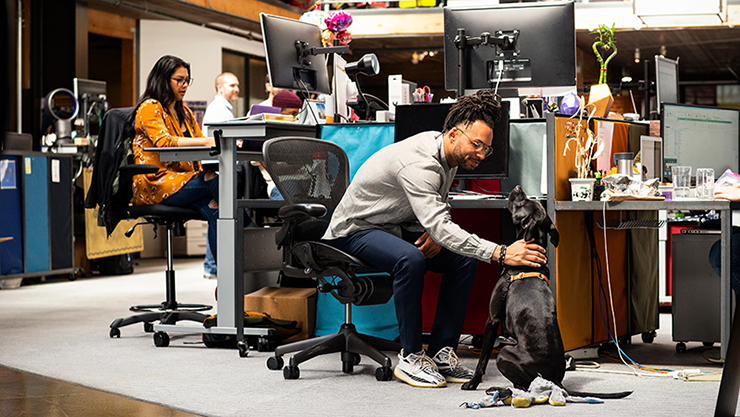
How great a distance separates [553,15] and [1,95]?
3262 mm

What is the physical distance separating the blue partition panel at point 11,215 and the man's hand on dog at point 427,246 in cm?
431

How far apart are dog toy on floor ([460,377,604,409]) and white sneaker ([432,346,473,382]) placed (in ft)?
1.12

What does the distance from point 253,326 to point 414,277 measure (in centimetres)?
Answer: 112

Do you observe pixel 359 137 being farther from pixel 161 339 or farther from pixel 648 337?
pixel 648 337

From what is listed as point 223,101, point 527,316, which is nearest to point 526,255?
point 527,316

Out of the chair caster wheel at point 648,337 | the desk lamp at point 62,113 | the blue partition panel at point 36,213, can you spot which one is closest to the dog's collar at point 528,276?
the chair caster wheel at point 648,337

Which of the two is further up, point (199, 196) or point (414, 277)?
point (199, 196)

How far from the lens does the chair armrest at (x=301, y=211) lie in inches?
109

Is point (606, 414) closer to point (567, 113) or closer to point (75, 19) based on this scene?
point (567, 113)

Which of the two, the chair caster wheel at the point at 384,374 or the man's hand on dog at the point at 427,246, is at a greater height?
the man's hand on dog at the point at 427,246

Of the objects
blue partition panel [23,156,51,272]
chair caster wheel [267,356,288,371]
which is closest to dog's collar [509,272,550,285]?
chair caster wheel [267,356,288,371]

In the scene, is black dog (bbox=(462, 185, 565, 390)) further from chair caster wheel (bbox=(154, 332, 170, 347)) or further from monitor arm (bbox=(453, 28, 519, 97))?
chair caster wheel (bbox=(154, 332, 170, 347))

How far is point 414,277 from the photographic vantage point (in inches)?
107

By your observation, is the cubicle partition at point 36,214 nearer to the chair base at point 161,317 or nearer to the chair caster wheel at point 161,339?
the chair base at point 161,317
